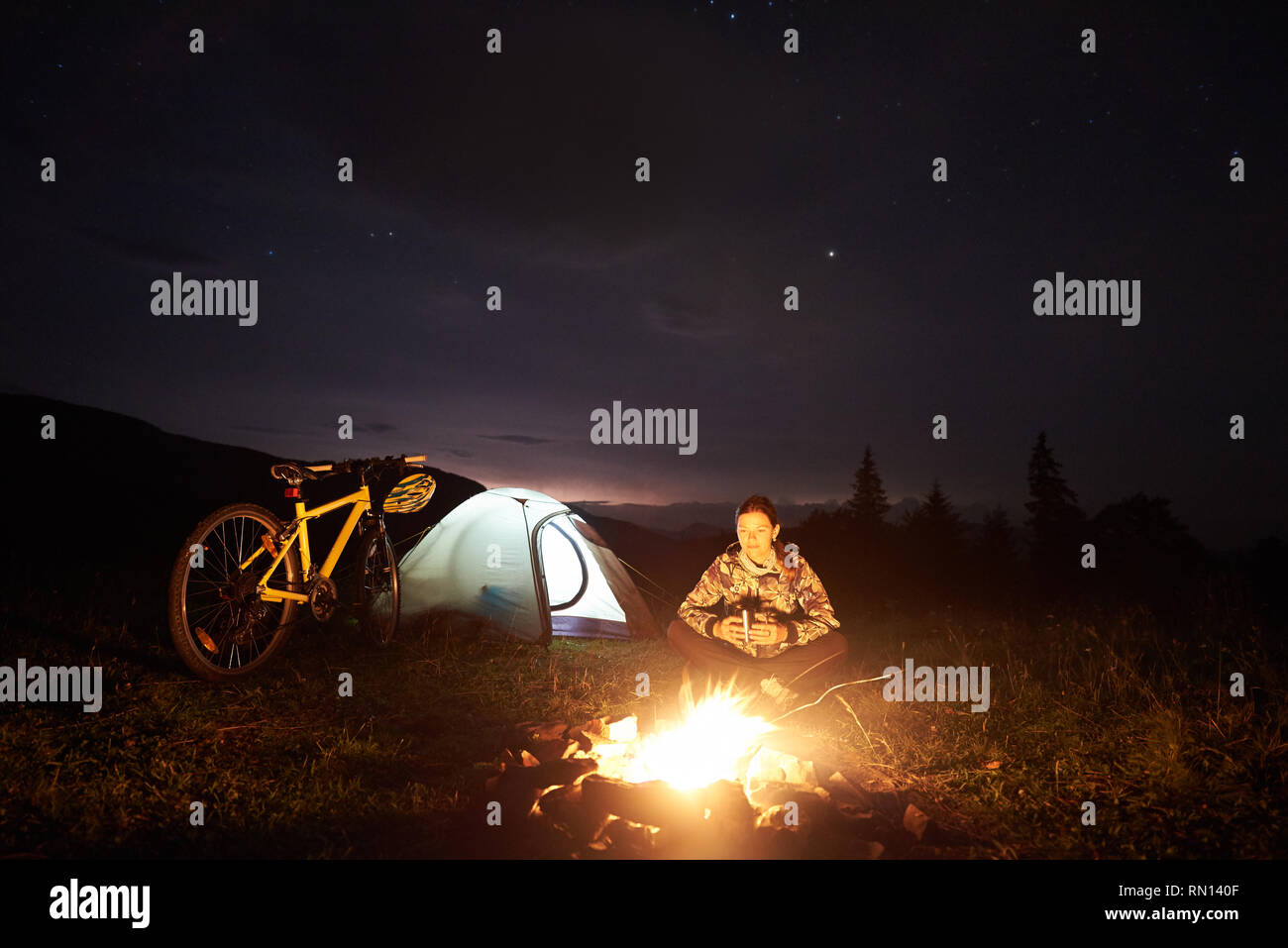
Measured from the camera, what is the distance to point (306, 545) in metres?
6.25

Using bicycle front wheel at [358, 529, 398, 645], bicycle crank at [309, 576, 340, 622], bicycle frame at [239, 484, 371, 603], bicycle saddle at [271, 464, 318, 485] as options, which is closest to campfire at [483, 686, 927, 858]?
bicycle frame at [239, 484, 371, 603]

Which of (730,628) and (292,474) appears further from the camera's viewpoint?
(292,474)

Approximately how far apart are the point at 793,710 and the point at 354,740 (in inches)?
121

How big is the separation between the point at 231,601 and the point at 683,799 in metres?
4.18

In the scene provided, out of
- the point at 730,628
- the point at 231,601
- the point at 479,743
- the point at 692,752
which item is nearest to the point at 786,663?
the point at 730,628

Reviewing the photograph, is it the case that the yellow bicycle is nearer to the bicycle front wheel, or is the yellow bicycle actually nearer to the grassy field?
the bicycle front wheel

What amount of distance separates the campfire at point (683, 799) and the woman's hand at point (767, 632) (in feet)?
3.52

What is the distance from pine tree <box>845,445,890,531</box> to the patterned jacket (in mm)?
53446

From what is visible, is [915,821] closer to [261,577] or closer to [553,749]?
[553,749]
